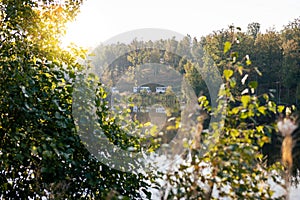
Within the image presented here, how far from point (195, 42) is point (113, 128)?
115ft

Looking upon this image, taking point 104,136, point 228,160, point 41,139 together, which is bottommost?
point 228,160

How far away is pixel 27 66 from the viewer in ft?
10.5

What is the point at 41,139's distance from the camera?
9.46 ft

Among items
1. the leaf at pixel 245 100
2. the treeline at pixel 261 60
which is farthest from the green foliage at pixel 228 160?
the treeline at pixel 261 60

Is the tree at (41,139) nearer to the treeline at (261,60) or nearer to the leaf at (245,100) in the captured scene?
the leaf at (245,100)

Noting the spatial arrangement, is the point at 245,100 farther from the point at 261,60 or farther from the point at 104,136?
the point at 261,60

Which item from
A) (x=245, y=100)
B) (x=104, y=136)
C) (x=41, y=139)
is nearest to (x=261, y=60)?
(x=104, y=136)

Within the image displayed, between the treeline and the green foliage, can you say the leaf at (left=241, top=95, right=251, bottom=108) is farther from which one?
A: the treeline

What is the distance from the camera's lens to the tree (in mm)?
2965

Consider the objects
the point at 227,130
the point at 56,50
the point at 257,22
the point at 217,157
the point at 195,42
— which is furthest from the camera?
the point at 257,22

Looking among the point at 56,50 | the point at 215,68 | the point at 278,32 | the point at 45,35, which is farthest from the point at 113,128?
the point at 278,32

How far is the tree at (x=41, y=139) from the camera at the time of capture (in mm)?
2965

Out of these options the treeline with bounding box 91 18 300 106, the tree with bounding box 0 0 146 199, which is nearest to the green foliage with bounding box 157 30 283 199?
the tree with bounding box 0 0 146 199

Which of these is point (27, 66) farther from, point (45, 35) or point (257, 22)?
point (257, 22)
